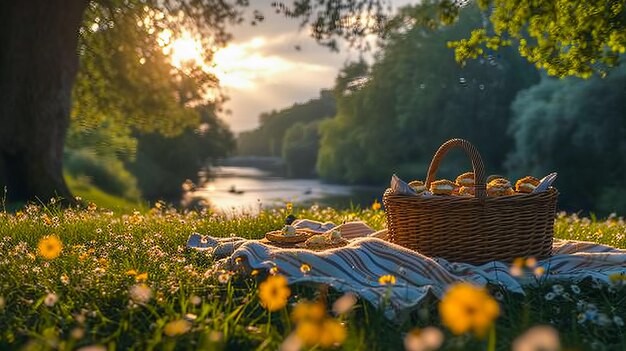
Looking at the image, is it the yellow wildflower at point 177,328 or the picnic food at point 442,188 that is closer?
the yellow wildflower at point 177,328

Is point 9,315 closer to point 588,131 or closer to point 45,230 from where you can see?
point 45,230

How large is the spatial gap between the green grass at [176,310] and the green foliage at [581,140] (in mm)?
25598

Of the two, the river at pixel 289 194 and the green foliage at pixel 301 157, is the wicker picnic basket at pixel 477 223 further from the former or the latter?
the green foliage at pixel 301 157

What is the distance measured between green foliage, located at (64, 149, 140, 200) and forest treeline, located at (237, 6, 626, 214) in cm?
1154

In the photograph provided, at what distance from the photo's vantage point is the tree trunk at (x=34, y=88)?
460 inches

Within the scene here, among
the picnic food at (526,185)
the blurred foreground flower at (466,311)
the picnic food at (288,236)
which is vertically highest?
the picnic food at (526,185)

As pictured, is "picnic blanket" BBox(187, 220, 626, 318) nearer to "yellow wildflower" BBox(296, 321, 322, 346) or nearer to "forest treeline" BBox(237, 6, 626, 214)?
"yellow wildflower" BBox(296, 321, 322, 346)

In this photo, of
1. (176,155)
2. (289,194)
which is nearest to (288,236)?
(289,194)

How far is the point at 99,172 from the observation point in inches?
1101

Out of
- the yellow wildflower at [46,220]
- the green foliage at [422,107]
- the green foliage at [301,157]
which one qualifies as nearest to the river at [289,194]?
the green foliage at [422,107]

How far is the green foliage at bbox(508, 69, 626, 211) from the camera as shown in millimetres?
28422

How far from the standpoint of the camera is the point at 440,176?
124 ft

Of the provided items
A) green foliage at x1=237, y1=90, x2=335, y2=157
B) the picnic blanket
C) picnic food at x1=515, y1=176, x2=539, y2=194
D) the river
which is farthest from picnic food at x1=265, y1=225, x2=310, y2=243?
green foliage at x1=237, y1=90, x2=335, y2=157

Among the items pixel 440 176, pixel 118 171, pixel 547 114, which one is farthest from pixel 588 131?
pixel 118 171
